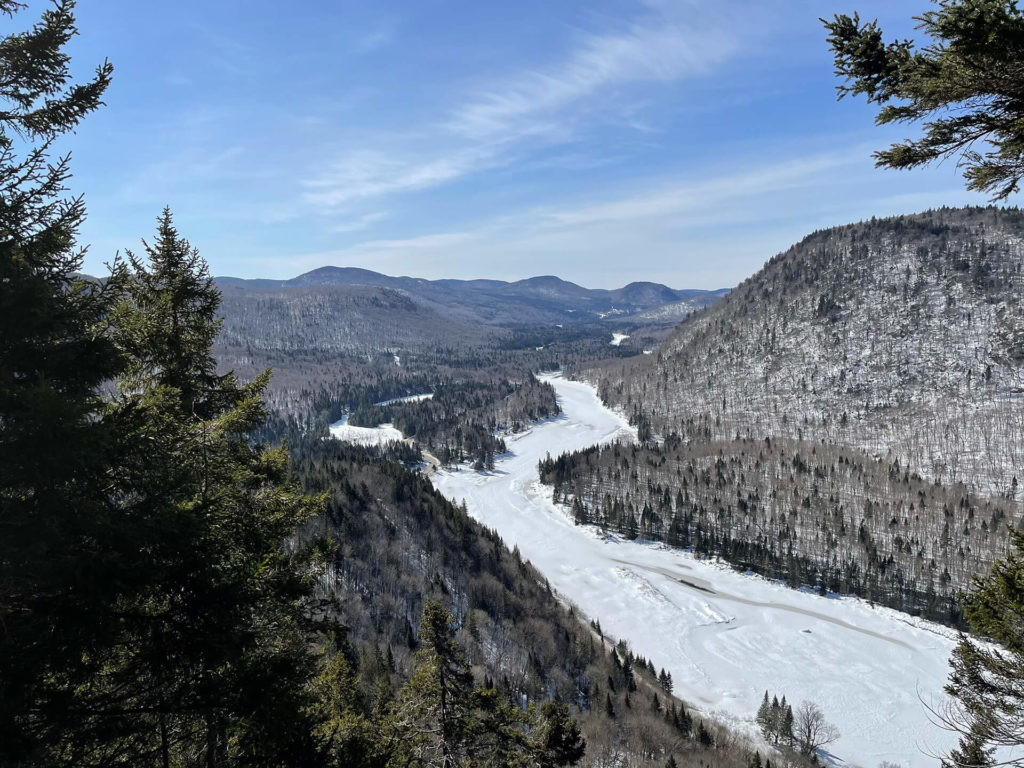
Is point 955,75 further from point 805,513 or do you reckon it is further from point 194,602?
point 805,513

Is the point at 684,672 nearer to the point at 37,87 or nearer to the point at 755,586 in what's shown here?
the point at 755,586

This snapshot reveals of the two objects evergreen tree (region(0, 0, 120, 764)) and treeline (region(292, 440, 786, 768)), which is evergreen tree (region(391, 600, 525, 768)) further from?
treeline (region(292, 440, 786, 768))

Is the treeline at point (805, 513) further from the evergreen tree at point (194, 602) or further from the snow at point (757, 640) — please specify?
the evergreen tree at point (194, 602)

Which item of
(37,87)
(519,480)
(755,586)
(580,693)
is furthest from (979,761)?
(519,480)

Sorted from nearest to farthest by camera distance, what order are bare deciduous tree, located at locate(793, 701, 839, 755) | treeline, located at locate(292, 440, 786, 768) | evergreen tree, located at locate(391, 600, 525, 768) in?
evergreen tree, located at locate(391, 600, 525, 768) < treeline, located at locate(292, 440, 786, 768) < bare deciduous tree, located at locate(793, 701, 839, 755)

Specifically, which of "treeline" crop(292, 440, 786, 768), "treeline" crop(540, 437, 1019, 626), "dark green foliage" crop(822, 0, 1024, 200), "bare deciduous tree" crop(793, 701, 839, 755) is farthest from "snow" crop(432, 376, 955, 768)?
"dark green foliage" crop(822, 0, 1024, 200)

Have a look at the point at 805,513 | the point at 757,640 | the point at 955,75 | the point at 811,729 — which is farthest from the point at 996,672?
the point at 805,513
